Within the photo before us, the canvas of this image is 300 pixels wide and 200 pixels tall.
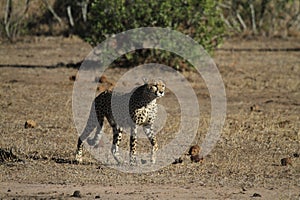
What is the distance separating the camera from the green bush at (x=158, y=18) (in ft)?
66.5

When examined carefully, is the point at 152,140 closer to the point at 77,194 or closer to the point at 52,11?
the point at 77,194

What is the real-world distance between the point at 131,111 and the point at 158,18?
10.3 m

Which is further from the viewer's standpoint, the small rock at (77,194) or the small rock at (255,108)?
the small rock at (255,108)

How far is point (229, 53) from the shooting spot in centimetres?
2586

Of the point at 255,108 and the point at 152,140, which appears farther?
the point at 255,108

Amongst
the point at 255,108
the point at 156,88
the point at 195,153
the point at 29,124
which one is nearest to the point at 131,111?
the point at 156,88

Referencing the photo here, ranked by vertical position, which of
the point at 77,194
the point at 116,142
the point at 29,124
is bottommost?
the point at 77,194

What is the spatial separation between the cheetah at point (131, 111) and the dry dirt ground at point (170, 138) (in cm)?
40

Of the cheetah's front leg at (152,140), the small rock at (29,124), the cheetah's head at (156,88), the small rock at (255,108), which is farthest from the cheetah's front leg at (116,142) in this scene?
the small rock at (255,108)

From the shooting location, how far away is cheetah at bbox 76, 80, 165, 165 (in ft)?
34.0

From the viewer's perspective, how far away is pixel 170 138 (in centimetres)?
1266

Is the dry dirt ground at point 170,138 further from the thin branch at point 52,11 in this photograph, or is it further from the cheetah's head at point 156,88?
the thin branch at point 52,11

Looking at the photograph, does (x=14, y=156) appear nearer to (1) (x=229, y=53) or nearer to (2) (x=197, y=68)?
(2) (x=197, y=68)

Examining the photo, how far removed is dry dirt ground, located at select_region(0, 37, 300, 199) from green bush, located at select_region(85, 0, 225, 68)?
1.06 meters
